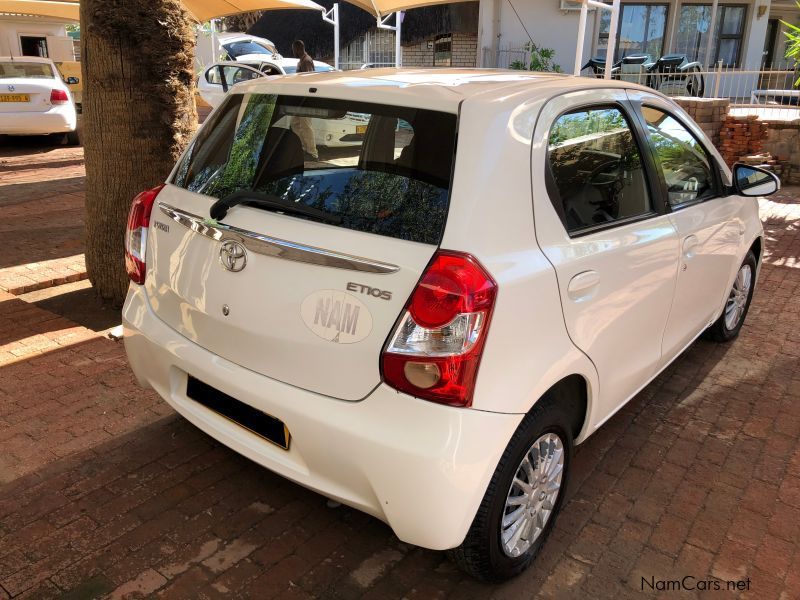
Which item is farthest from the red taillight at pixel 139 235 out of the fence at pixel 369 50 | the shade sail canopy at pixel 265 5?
the fence at pixel 369 50

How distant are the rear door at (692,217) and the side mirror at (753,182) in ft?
0.28

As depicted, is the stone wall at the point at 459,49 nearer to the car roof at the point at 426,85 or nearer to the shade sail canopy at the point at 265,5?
the shade sail canopy at the point at 265,5

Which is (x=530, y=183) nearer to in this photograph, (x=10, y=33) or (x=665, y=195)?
(x=665, y=195)

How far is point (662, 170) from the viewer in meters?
3.43

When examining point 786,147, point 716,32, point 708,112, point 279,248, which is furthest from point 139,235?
point 716,32

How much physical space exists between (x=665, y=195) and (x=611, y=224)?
0.65 m

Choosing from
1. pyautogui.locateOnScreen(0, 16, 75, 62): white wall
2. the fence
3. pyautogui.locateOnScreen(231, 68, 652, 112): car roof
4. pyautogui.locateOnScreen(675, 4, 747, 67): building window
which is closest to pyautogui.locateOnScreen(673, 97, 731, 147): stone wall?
pyautogui.locateOnScreen(675, 4, 747, 67): building window

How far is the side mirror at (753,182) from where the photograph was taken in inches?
158

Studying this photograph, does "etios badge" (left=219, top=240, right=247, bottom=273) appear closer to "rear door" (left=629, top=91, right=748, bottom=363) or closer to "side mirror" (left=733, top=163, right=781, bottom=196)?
"rear door" (left=629, top=91, right=748, bottom=363)

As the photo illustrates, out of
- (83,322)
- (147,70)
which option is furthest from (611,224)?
(83,322)

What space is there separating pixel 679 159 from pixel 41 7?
60.4 ft

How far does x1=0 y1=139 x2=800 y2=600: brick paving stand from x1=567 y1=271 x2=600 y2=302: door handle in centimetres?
103

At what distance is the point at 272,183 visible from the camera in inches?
106

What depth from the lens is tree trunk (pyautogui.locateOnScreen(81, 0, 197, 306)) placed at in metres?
4.63
